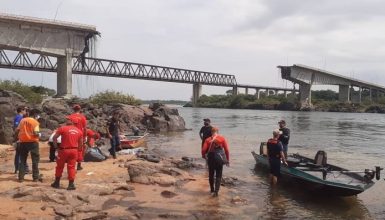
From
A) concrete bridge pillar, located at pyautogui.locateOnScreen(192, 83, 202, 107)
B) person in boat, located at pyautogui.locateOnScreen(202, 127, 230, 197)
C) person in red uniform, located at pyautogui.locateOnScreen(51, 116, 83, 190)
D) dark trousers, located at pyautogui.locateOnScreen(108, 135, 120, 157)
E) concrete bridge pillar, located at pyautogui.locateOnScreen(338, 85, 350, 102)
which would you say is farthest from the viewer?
concrete bridge pillar, located at pyautogui.locateOnScreen(192, 83, 202, 107)

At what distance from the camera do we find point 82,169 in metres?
14.0

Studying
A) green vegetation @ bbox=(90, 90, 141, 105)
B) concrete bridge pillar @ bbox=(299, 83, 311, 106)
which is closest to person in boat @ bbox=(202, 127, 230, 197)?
green vegetation @ bbox=(90, 90, 141, 105)

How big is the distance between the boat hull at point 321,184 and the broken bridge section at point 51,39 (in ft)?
141

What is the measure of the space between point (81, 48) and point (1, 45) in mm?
9438

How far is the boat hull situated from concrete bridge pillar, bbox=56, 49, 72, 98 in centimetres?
4362

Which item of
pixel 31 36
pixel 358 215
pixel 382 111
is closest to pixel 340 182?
pixel 358 215

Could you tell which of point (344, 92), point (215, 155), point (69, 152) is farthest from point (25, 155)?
point (344, 92)

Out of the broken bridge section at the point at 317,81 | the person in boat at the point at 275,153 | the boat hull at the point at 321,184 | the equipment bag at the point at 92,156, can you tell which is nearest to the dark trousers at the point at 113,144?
the equipment bag at the point at 92,156

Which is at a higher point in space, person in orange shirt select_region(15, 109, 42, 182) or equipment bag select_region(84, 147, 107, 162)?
person in orange shirt select_region(15, 109, 42, 182)

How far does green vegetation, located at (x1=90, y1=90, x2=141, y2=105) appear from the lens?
2041 inches

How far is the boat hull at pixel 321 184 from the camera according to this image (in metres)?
12.6

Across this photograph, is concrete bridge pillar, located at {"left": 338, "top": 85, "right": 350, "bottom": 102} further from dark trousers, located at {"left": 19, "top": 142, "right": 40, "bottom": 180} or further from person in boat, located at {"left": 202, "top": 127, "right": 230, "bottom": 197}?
dark trousers, located at {"left": 19, "top": 142, "right": 40, "bottom": 180}

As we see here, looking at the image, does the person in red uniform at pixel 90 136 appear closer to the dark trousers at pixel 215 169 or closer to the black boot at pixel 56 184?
the black boot at pixel 56 184

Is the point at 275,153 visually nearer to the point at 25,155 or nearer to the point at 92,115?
the point at 25,155
